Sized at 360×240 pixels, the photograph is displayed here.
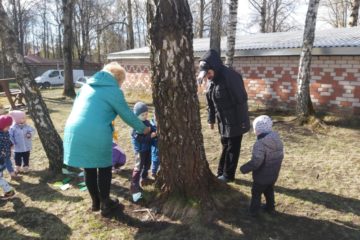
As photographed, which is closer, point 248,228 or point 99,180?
point 248,228

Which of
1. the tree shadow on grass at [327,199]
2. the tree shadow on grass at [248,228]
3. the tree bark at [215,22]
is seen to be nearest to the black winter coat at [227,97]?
the tree shadow on grass at [327,199]

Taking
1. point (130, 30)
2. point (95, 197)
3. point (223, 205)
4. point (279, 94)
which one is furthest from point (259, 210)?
point (130, 30)

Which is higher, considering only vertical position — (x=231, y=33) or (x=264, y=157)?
(x=231, y=33)

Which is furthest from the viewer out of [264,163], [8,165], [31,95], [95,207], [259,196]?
[31,95]

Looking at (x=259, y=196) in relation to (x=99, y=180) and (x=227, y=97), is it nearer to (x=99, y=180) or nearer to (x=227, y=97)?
(x=227, y=97)

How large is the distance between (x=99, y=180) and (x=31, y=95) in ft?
7.95

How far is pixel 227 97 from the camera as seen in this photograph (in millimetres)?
4375

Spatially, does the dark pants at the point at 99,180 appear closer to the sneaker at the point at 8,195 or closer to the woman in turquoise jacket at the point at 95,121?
the woman in turquoise jacket at the point at 95,121

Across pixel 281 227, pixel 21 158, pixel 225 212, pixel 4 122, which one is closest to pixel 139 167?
pixel 225 212

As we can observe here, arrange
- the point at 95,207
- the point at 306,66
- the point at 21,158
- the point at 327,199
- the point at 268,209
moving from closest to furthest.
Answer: the point at 268,209 → the point at 95,207 → the point at 327,199 → the point at 21,158 → the point at 306,66

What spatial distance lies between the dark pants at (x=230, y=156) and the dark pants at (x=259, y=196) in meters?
0.87

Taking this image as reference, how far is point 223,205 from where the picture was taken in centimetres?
393

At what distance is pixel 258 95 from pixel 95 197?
8191mm

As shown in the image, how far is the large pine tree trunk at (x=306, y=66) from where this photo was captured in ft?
27.1
